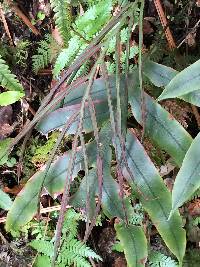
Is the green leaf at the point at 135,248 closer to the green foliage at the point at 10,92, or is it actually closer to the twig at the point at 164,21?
the green foliage at the point at 10,92

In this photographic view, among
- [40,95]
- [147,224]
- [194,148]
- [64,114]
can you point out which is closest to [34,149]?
[40,95]

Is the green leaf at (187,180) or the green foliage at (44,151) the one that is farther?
the green foliage at (44,151)

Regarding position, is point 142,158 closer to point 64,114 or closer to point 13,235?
point 64,114

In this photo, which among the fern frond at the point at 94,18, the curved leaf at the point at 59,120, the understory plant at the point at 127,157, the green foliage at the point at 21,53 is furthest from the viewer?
the green foliage at the point at 21,53

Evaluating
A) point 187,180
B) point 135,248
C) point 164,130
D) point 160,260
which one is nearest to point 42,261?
point 160,260

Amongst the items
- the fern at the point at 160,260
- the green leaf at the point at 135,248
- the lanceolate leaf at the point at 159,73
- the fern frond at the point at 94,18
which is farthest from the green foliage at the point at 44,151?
the green leaf at the point at 135,248

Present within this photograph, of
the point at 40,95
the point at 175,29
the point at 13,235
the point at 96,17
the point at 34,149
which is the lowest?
the point at 13,235

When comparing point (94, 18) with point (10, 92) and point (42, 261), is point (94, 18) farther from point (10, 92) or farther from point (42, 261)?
point (42, 261)
